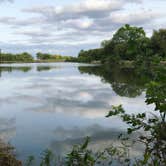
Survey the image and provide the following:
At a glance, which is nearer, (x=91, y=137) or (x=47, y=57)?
(x=91, y=137)

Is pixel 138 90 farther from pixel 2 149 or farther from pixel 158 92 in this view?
pixel 158 92

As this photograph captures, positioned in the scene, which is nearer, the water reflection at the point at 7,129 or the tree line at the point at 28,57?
the water reflection at the point at 7,129

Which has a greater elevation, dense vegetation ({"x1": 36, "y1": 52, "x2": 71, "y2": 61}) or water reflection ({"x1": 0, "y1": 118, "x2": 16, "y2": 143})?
dense vegetation ({"x1": 36, "y1": 52, "x2": 71, "y2": 61})

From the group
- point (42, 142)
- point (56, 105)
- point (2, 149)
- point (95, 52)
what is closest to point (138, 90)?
point (56, 105)

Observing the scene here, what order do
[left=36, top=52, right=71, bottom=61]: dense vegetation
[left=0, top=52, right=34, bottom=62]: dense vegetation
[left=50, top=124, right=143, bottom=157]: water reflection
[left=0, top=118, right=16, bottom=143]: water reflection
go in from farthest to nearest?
1. [left=36, top=52, right=71, bottom=61]: dense vegetation
2. [left=0, top=52, right=34, bottom=62]: dense vegetation
3. [left=0, top=118, right=16, bottom=143]: water reflection
4. [left=50, top=124, right=143, bottom=157]: water reflection

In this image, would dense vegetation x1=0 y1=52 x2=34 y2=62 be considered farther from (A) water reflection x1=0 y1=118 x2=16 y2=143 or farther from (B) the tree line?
(A) water reflection x1=0 y1=118 x2=16 y2=143

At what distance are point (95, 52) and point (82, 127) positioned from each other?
9515 centimetres

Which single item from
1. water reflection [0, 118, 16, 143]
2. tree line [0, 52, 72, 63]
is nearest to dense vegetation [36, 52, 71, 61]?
tree line [0, 52, 72, 63]

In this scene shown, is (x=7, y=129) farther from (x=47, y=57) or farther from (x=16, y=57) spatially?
(x=47, y=57)

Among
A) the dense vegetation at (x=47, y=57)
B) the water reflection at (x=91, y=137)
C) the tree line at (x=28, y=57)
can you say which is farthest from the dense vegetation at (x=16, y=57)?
the water reflection at (x=91, y=137)

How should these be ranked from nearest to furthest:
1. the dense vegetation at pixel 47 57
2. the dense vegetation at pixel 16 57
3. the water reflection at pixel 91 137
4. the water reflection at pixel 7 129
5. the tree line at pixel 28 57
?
1. the water reflection at pixel 91 137
2. the water reflection at pixel 7 129
3. the dense vegetation at pixel 16 57
4. the tree line at pixel 28 57
5. the dense vegetation at pixel 47 57

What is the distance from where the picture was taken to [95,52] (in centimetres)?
10556

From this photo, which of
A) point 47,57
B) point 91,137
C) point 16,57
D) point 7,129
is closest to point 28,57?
point 16,57

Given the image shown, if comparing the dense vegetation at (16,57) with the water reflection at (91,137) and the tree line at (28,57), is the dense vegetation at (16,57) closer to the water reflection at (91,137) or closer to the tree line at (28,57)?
the tree line at (28,57)
